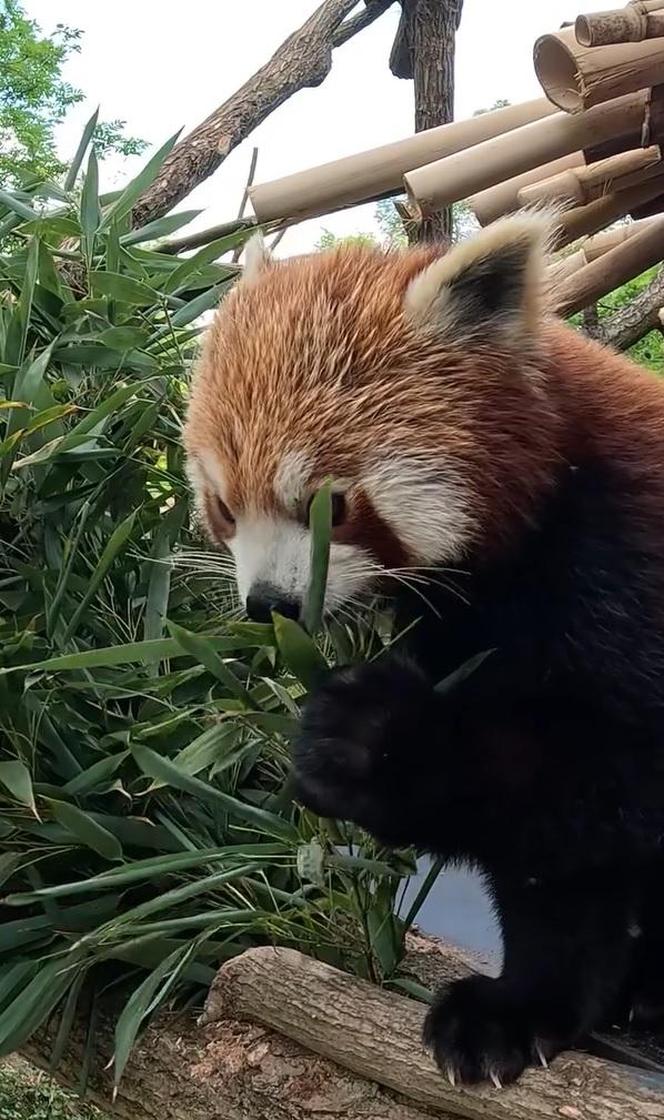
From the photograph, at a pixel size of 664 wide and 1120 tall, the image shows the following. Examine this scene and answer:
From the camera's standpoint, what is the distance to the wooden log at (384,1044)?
1.07 m

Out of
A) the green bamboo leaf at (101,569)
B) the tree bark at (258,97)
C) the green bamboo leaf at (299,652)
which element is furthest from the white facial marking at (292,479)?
the tree bark at (258,97)

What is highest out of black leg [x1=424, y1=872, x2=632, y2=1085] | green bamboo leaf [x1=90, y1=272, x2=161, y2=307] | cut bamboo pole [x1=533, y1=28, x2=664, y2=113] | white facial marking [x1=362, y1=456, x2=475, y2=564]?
cut bamboo pole [x1=533, y1=28, x2=664, y2=113]

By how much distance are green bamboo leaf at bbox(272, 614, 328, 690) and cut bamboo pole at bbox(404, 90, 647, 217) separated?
921 millimetres

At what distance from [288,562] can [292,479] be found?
0.28 feet

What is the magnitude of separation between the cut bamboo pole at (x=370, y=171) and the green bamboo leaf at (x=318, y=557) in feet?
3.04

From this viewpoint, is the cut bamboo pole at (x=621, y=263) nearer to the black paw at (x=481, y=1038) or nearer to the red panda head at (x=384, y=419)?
the red panda head at (x=384, y=419)

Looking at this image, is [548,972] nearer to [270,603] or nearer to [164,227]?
[270,603]

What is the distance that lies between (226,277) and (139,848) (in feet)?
2.95

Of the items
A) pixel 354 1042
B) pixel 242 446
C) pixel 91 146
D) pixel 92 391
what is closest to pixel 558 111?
pixel 91 146

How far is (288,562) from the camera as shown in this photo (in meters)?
1.16

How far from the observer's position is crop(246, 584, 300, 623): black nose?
1156mm

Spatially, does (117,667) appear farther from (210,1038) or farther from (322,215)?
(322,215)

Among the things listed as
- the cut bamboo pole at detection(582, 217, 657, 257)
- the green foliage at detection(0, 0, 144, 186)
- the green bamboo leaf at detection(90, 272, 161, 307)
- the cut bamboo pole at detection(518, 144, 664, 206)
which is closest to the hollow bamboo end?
the cut bamboo pole at detection(518, 144, 664, 206)

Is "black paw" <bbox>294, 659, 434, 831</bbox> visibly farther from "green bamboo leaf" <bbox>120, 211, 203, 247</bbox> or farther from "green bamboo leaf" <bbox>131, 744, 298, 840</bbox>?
"green bamboo leaf" <bbox>120, 211, 203, 247</bbox>
